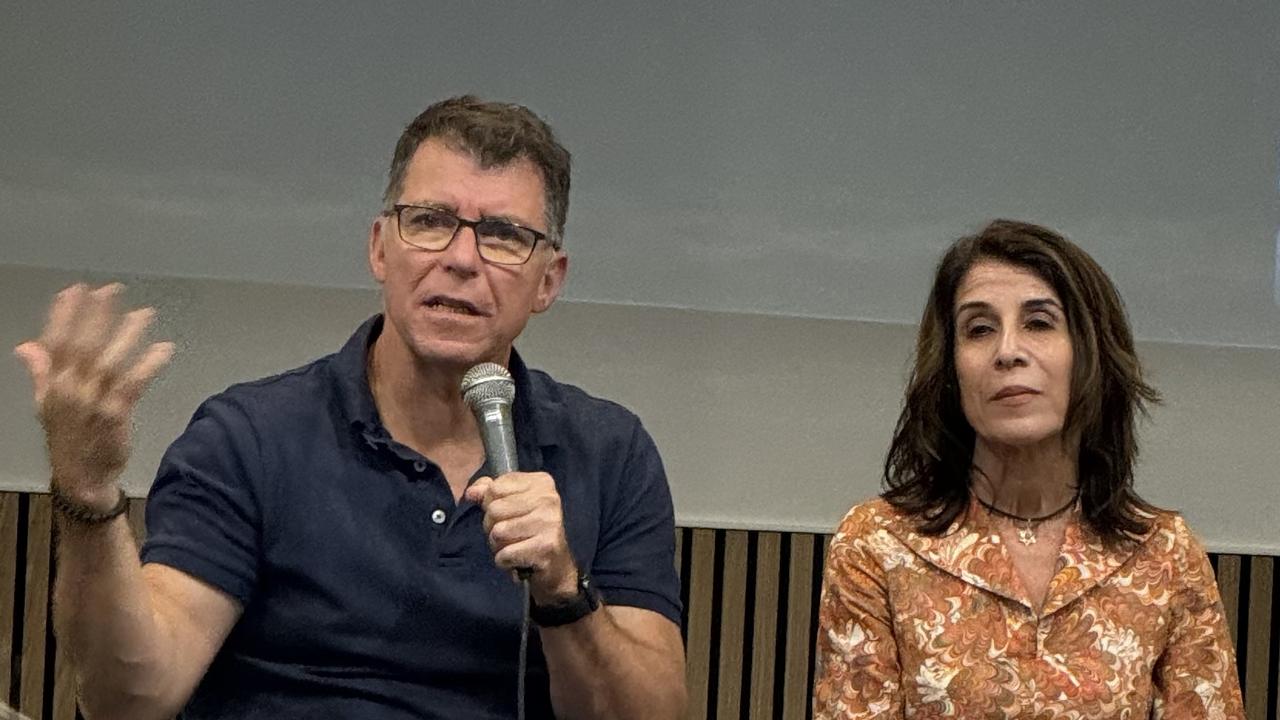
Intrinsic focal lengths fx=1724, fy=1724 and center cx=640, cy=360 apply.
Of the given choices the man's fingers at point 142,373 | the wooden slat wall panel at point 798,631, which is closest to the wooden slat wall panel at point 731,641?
the wooden slat wall panel at point 798,631

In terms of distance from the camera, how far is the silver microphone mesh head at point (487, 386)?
5.91ft

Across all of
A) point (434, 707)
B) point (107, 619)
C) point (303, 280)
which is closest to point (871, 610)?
point (434, 707)

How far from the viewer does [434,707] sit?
6.50 feet

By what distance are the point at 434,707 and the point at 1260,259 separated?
2.39 metres

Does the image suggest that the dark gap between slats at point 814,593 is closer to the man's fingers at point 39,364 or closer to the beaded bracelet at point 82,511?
the beaded bracelet at point 82,511

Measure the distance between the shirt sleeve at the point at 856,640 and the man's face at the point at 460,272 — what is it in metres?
0.62

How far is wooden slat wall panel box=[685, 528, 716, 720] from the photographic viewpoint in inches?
151

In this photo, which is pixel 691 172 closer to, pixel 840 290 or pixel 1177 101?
pixel 840 290

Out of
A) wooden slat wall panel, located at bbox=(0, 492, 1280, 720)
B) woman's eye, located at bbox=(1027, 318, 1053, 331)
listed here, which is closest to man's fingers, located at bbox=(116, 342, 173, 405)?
woman's eye, located at bbox=(1027, 318, 1053, 331)

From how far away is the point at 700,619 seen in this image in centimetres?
390

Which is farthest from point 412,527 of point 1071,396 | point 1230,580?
point 1230,580

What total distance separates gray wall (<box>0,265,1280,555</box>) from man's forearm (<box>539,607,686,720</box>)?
5.53 ft

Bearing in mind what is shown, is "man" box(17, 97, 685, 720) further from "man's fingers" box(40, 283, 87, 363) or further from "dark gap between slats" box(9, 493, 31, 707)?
"dark gap between slats" box(9, 493, 31, 707)

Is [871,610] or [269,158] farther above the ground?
[269,158]
